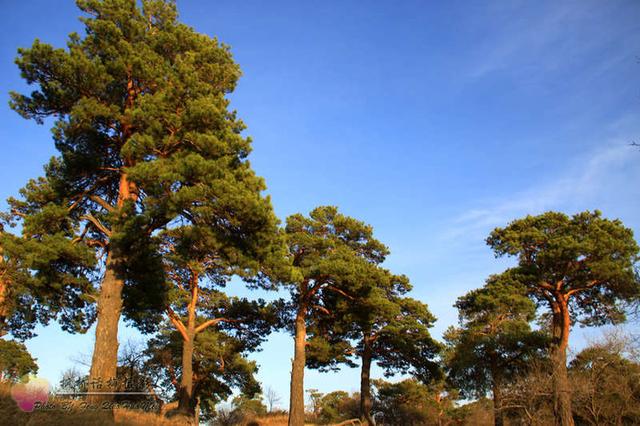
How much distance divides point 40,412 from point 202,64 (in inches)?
454

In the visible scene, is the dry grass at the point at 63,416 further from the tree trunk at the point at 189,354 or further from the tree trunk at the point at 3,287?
the tree trunk at the point at 3,287

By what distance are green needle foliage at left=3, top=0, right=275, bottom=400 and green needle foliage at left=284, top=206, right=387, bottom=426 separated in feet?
28.5

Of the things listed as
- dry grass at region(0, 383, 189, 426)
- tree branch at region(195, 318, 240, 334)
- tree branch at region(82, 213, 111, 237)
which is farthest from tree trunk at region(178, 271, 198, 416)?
dry grass at region(0, 383, 189, 426)

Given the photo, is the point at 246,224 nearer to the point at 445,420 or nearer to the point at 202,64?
the point at 202,64

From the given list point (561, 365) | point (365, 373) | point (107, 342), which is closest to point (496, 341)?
point (561, 365)

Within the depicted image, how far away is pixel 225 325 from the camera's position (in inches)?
1059

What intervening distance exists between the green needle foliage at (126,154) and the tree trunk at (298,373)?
11560 mm

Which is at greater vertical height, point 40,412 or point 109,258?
point 109,258

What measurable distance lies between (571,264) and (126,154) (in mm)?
22339

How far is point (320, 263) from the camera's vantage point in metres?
23.2

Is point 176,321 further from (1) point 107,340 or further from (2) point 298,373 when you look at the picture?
(1) point 107,340

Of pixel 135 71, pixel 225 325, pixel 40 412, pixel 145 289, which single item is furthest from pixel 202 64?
pixel 225 325

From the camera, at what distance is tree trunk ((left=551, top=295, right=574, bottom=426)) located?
68.1 ft

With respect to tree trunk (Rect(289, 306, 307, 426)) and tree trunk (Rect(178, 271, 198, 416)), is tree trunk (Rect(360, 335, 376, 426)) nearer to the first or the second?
tree trunk (Rect(289, 306, 307, 426))
